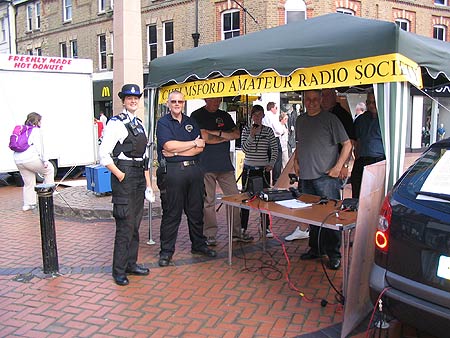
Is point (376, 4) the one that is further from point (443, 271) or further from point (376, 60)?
point (443, 271)

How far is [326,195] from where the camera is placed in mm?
5066

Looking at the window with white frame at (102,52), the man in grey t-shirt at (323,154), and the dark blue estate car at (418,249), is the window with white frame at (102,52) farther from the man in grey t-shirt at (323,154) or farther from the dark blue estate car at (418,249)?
the dark blue estate car at (418,249)

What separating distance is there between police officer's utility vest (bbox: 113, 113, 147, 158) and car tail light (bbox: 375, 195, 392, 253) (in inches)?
95.9

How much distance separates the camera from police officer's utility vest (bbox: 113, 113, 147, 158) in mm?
4414

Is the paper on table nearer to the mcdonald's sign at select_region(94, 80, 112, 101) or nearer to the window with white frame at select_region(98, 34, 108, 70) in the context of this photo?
the mcdonald's sign at select_region(94, 80, 112, 101)

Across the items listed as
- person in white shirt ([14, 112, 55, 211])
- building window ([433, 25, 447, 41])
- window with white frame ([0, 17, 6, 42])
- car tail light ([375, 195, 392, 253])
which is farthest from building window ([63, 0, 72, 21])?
car tail light ([375, 195, 392, 253])

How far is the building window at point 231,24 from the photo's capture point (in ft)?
57.8

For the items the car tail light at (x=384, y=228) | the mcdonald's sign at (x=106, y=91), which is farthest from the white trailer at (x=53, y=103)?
the mcdonald's sign at (x=106, y=91)

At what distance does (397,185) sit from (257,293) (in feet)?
6.09

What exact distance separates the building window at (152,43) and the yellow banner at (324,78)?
15.9 metres

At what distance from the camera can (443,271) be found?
8.55ft

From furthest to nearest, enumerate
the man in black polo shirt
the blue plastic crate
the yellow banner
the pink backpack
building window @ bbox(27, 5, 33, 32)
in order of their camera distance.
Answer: building window @ bbox(27, 5, 33, 32), the blue plastic crate, the pink backpack, the man in black polo shirt, the yellow banner

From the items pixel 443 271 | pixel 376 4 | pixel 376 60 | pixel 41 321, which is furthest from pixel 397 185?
pixel 376 4

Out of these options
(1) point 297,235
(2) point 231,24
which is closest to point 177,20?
(2) point 231,24
